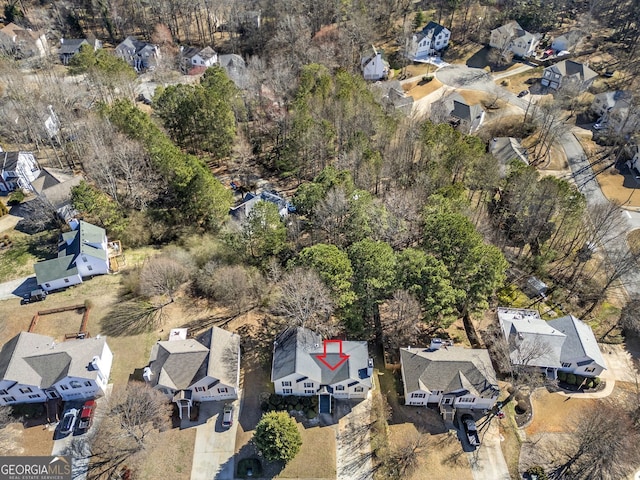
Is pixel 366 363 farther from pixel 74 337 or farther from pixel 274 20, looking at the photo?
pixel 274 20

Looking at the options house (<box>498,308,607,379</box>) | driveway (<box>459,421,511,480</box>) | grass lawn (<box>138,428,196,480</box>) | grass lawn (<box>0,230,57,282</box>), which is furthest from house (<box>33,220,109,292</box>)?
house (<box>498,308,607,379</box>)

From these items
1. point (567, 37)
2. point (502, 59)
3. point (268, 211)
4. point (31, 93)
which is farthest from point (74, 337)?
point (567, 37)

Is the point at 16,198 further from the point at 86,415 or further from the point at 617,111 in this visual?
the point at 617,111

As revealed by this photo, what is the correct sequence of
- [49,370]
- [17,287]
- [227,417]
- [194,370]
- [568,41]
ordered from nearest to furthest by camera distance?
[49,370]
[227,417]
[194,370]
[17,287]
[568,41]

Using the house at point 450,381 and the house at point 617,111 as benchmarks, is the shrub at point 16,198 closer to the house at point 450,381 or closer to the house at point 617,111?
the house at point 450,381

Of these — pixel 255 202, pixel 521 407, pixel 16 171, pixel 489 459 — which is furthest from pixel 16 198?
pixel 521 407

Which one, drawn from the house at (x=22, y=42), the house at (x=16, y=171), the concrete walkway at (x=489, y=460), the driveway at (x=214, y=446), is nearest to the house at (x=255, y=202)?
the driveway at (x=214, y=446)

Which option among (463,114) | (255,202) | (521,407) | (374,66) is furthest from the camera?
(374,66)

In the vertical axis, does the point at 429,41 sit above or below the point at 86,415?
above
